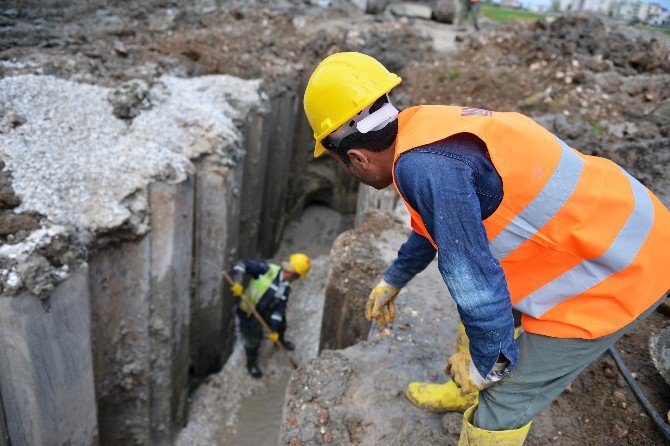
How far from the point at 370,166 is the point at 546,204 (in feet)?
2.12

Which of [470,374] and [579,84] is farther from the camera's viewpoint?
[579,84]

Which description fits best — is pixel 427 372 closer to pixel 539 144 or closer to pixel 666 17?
pixel 539 144

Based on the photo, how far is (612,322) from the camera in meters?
1.77

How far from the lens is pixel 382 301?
2.74 meters

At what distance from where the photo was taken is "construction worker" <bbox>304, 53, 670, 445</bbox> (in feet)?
5.18

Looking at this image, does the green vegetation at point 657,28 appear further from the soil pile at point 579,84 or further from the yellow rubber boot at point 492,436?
the yellow rubber boot at point 492,436

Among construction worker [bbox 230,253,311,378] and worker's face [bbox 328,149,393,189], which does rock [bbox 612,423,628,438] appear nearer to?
worker's face [bbox 328,149,393,189]

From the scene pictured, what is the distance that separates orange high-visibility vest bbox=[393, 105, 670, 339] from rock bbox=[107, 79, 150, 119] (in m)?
3.09

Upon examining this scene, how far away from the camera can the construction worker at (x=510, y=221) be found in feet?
5.18

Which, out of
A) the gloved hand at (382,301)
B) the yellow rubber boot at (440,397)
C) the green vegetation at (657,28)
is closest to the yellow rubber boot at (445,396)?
the yellow rubber boot at (440,397)

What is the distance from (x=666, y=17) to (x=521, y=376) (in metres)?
14.3

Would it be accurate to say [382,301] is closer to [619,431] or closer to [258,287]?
[619,431]

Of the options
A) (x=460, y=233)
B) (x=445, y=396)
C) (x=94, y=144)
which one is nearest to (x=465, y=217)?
(x=460, y=233)

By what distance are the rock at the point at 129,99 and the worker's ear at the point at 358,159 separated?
2983 millimetres
